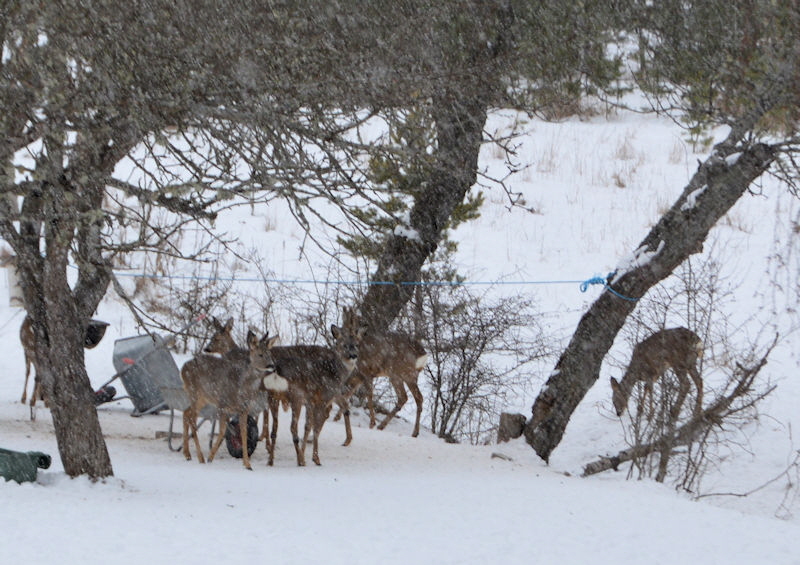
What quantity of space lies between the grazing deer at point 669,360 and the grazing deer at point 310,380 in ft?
10.8

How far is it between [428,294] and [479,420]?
1876mm

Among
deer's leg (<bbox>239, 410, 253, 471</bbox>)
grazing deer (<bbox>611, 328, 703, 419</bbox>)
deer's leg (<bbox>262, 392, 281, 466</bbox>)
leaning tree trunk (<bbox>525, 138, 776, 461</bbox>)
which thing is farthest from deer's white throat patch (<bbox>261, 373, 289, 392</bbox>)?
grazing deer (<bbox>611, 328, 703, 419</bbox>)

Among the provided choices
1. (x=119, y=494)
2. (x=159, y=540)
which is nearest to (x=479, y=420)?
(x=119, y=494)

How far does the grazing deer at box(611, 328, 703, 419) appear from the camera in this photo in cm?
1155

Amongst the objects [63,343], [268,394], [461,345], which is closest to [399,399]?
[461,345]

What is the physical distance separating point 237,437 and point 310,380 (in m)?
0.89

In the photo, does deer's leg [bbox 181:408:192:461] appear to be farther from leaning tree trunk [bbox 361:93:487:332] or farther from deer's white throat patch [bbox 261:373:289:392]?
leaning tree trunk [bbox 361:93:487:332]

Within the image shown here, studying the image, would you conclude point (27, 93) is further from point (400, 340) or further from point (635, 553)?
point (400, 340)

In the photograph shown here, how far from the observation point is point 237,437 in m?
10.6

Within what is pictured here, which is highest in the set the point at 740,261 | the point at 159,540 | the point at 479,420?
the point at 740,261

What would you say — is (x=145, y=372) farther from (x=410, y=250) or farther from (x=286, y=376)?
(x=410, y=250)

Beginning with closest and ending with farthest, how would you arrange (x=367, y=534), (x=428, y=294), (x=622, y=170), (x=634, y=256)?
(x=367, y=534)
(x=634, y=256)
(x=428, y=294)
(x=622, y=170)

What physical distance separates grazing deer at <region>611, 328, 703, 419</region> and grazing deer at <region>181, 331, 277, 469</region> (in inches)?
163

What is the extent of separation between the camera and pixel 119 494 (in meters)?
8.02
